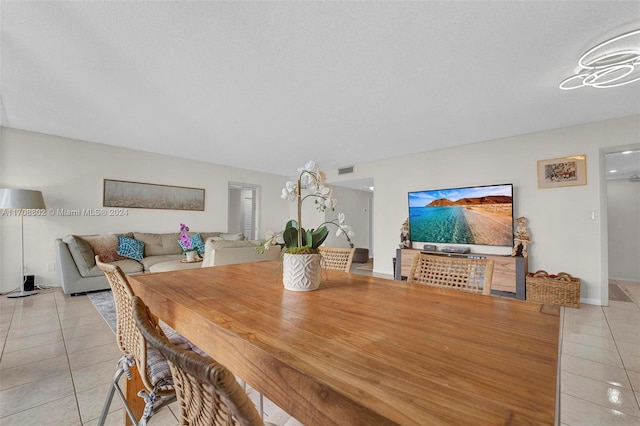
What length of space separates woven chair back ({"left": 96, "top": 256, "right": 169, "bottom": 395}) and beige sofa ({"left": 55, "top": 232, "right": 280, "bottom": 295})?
5.81 ft

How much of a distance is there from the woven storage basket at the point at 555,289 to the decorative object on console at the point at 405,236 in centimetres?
180

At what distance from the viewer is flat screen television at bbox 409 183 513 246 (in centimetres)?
409

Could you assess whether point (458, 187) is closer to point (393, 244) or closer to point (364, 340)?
point (393, 244)

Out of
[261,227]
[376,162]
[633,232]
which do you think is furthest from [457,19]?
[633,232]

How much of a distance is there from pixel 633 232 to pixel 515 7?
21.7 feet

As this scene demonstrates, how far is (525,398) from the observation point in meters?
0.47

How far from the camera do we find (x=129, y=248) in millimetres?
4488

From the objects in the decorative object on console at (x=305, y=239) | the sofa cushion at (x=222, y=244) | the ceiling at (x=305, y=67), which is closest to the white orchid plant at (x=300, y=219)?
the decorative object on console at (x=305, y=239)

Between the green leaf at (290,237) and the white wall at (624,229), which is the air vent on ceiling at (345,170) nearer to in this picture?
the green leaf at (290,237)

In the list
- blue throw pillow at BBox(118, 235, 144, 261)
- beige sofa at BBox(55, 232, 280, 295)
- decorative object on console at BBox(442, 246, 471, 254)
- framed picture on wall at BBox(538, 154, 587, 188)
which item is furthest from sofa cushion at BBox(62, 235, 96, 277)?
framed picture on wall at BBox(538, 154, 587, 188)

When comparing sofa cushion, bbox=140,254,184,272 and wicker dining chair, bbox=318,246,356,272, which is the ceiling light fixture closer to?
wicker dining chair, bbox=318,246,356,272

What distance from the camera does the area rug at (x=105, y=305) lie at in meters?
2.84

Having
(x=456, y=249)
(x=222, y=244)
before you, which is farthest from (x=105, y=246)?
(x=456, y=249)

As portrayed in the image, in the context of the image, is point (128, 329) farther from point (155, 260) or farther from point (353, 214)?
point (353, 214)
